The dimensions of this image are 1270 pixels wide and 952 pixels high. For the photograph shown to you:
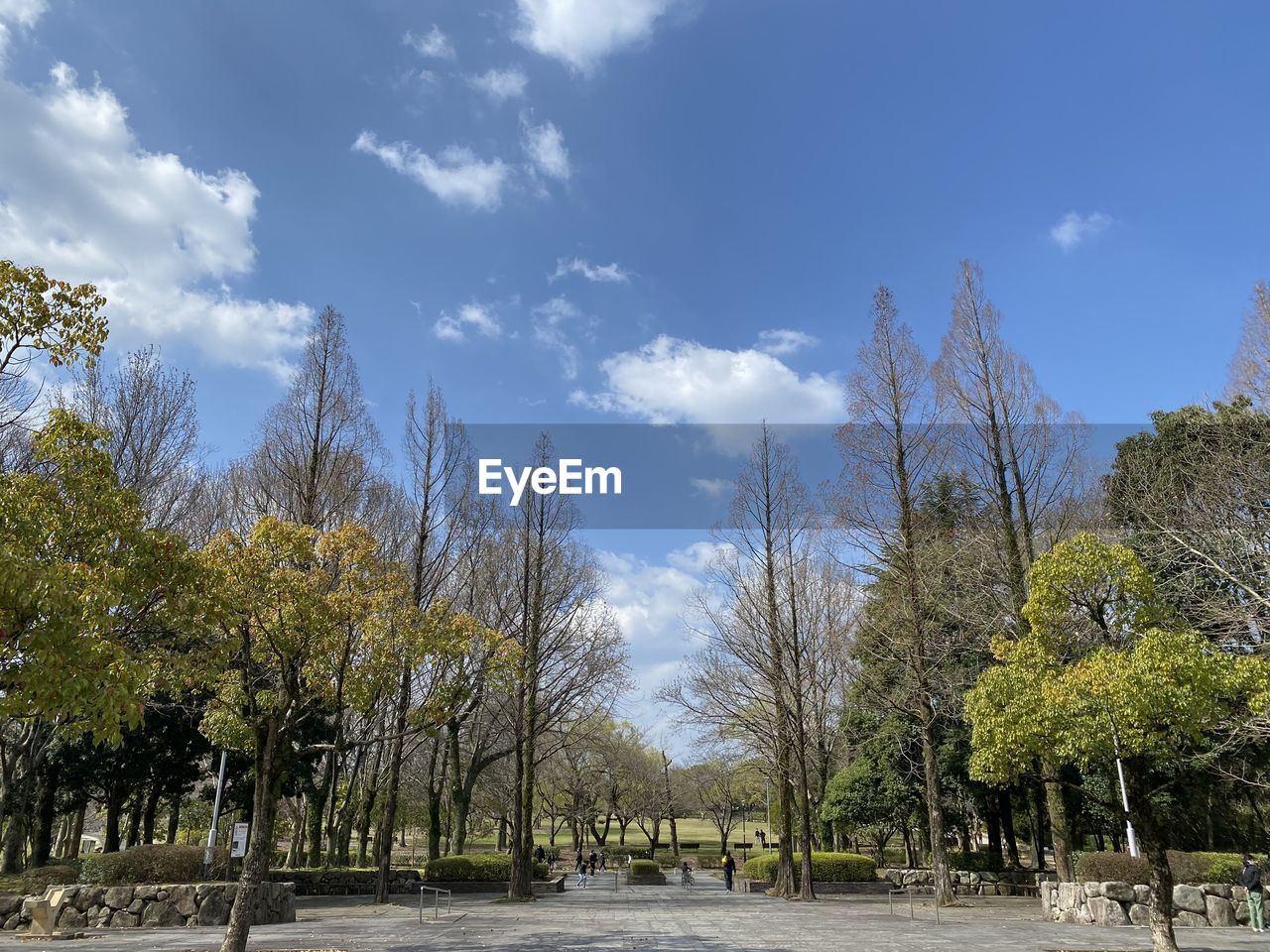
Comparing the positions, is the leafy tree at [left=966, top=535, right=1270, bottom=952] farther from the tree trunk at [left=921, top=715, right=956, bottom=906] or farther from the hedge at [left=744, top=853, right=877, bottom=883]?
the hedge at [left=744, top=853, right=877, bottom=883]

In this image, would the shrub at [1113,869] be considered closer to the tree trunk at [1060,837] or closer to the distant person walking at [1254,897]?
the tree trunk at [1060,837]

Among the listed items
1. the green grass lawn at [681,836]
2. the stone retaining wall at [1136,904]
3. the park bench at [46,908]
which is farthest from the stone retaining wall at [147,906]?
the green grass lawn at [681,836]

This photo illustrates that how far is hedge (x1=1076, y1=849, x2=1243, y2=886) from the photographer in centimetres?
1627

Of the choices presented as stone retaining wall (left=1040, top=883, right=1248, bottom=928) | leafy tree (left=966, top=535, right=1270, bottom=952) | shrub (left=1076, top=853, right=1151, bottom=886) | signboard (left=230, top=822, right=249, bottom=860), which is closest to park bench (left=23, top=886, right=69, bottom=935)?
signboard (left=230, top=822, right=249, bottom=860)

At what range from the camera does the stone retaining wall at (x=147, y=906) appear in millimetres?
14141

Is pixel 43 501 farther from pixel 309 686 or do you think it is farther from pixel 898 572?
pixel 898 572

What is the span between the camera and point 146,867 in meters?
15.4

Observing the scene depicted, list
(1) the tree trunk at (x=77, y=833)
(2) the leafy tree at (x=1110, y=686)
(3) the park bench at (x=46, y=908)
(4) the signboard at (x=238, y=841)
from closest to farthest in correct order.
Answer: (2) the leafy tree at (x=1110, y=686), (3) the park bench at (x=46, y=908), (4) the signboard at (x=238, y=841), (1) the tree trunk at (x=77, y=833)

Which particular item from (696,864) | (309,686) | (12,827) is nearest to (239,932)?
(309,686)

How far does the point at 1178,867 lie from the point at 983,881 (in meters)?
8.16

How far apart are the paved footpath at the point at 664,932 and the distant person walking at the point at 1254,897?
746 millimetres

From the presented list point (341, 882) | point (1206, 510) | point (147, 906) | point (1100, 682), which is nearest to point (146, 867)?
point (147, 906)

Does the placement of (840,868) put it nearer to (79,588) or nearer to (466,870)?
(466,870)

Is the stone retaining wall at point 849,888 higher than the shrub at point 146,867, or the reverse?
the shrub at point 146,867
